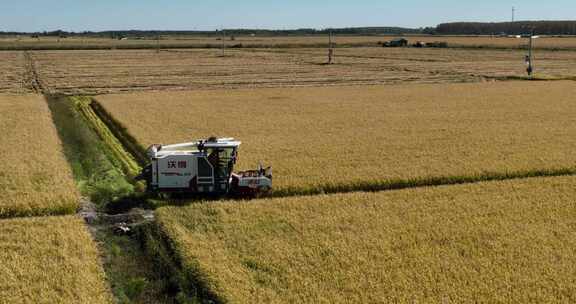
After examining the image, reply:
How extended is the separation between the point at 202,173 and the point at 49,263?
17.8 ft

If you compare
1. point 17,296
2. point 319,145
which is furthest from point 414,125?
point 17,296

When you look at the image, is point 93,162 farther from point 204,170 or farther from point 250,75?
point 250,75

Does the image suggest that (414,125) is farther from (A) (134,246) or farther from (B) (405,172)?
(A) (134,246)

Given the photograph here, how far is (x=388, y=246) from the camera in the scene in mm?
13312

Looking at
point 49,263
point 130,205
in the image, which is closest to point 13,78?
point 130,205

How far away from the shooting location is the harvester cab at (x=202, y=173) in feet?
55.3

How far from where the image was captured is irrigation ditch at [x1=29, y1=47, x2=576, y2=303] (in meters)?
11.9

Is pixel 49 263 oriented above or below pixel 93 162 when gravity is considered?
below

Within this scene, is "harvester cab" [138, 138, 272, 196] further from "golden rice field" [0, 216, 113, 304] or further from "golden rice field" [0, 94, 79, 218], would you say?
"golden rice field" [0, 216, 113, 304]

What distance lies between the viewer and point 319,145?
967 inches

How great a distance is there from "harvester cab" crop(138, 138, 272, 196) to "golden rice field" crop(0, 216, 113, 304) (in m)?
2.54

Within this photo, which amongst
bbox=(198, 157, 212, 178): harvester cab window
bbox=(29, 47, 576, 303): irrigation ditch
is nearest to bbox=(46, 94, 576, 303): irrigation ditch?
bbox=(29, 47, 576, 303): irrigation ditch

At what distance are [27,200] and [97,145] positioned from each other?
9.21m

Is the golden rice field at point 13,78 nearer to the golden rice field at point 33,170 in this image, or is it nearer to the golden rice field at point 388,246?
the golden rice field at point 33,170
